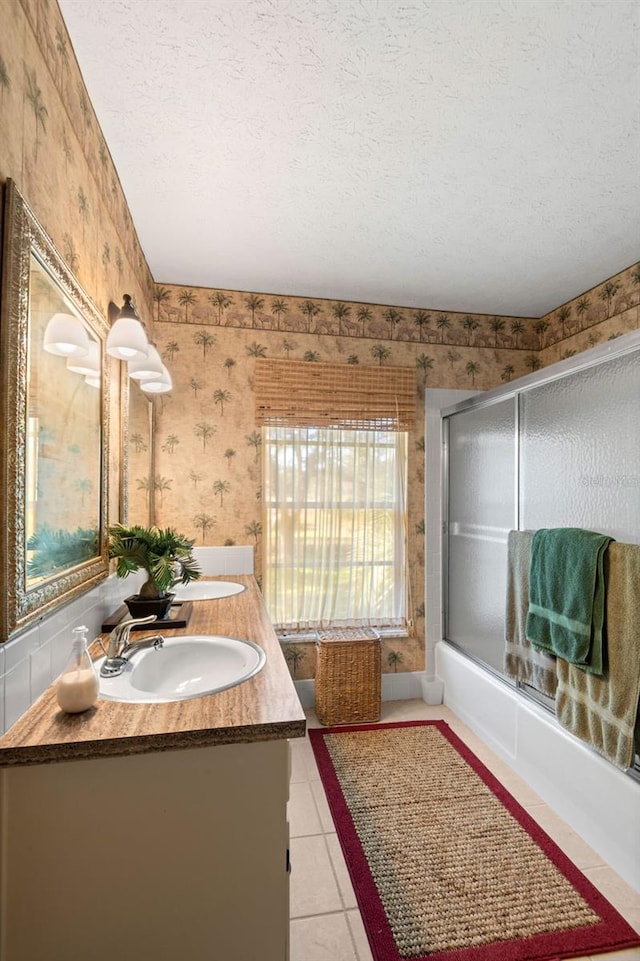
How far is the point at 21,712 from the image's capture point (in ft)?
3.01

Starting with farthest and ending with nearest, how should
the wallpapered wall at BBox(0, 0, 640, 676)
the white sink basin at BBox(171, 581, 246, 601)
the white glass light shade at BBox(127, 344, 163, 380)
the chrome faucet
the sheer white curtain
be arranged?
the sheer white curtain < the wallpapered wall at BBox(0, 0, 640, 676) < the white sink basin at BBox(171, 581, 246, 601) < the white glass light shade at BBox(127, 344, 163, 380) < the chrome faucet

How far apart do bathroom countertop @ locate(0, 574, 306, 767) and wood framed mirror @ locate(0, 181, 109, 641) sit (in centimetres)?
19

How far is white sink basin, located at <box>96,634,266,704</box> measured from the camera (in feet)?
3.95

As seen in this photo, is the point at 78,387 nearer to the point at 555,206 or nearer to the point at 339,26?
the point at 339,26

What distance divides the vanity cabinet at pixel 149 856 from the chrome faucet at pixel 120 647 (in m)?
0.30

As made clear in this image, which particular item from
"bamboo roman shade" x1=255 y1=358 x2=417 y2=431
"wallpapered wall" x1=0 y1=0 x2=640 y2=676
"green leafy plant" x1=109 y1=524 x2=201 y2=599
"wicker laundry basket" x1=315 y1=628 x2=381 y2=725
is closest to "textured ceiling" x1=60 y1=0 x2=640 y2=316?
"wallpapered wall" x1=0 y1=0 x2=640 y2=676

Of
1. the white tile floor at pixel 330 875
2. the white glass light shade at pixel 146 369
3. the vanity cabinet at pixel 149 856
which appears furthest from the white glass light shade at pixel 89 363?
the white tile floor at pixel 330 875

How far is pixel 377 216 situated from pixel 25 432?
164cm

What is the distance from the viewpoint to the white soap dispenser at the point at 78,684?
35.4 inches

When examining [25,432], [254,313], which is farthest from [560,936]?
[254,313]

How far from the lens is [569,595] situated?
5.67ft

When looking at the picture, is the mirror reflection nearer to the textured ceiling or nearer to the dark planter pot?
the dark planter pot

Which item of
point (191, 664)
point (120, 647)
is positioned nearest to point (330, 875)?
point (191, 664)

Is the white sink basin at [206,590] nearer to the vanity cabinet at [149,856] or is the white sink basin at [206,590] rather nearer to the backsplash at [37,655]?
the backsplash at [37,655]
